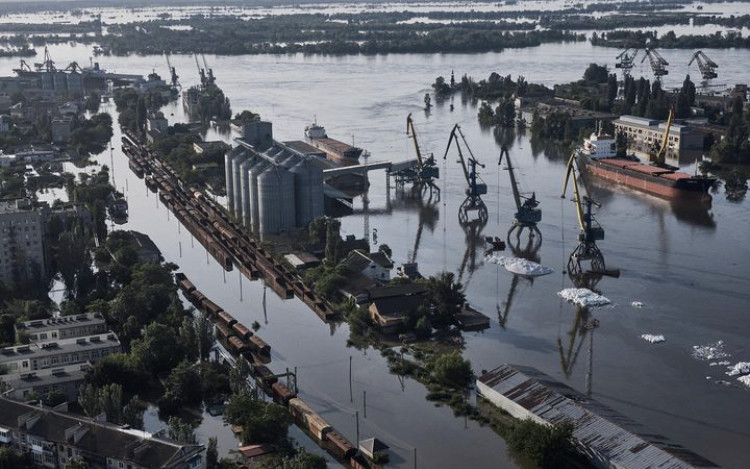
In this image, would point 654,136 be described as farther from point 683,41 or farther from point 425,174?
point 683,41

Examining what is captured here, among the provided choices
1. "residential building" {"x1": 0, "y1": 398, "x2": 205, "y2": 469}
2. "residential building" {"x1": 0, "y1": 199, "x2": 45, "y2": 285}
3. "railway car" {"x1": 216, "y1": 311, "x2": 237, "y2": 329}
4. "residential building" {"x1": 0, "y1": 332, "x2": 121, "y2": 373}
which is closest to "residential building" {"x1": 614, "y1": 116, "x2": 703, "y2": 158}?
"railway car" {"x1": 216, "y1": 311, "x2": 237, "y2": 329}

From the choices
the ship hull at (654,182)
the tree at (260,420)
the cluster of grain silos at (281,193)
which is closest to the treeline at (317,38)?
the ship hull at (654,182)

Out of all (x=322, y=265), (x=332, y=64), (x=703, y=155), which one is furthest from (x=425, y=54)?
(x=322, y=265)

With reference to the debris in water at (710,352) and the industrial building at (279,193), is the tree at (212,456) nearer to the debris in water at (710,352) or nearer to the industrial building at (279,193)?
the debris in water at (710,352)

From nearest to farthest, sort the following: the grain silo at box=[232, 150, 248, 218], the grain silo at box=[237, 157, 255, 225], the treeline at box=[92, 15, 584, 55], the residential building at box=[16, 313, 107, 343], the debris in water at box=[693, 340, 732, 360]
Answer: the debris in water at box=[693, 340, 732, 360]
the residential building at box=[16, 313, 107, 343]
the grain silo at box=[237, 157, 255, 225]
the grain silo at box=[232, 150, 248, 218]
the treeline at box=[92, 15, 584, 55]

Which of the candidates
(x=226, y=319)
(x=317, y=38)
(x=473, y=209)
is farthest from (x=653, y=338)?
(x=317, y=38)

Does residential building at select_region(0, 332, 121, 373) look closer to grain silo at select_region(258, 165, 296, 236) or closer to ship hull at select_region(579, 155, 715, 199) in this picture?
grain silo at select_region(258, 165, 296, 236)

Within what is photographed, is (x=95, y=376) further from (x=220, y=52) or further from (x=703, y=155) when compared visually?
(x=220, y=52)
